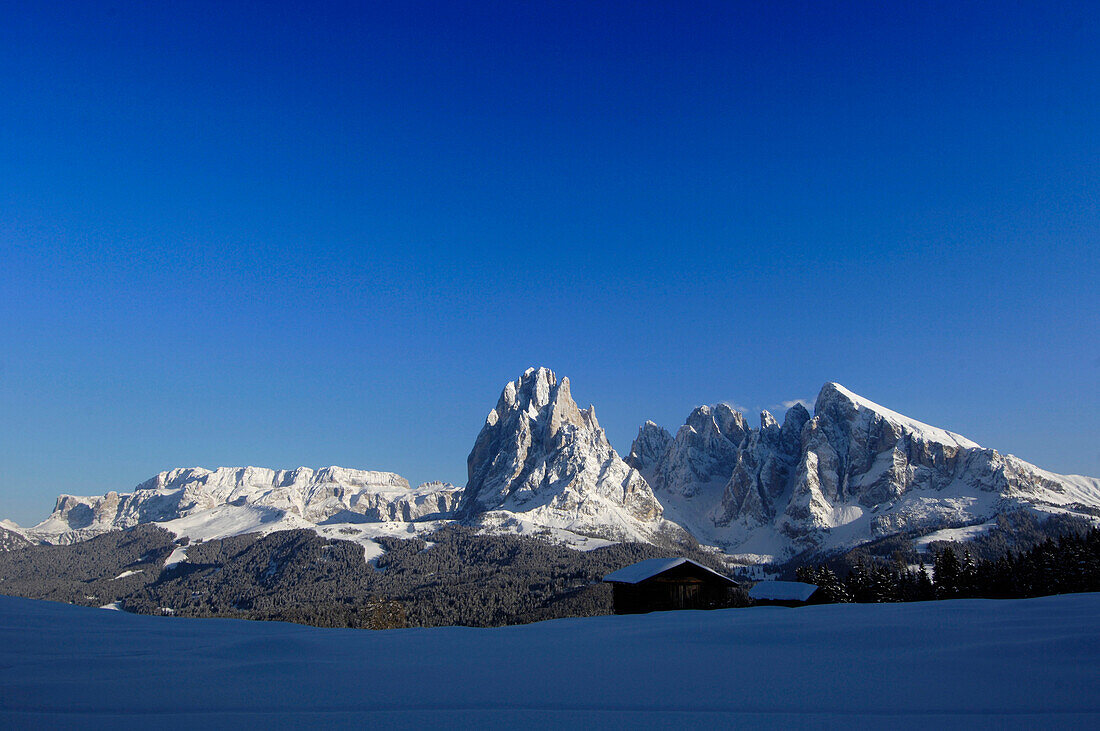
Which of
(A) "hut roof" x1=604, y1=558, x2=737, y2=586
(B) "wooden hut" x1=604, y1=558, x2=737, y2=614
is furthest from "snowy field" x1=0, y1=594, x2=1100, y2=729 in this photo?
(B) "wooden hut" x1=604, y1=558, x2=737, y2=614

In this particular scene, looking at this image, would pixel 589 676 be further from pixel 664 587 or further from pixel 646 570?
pixel 664 587

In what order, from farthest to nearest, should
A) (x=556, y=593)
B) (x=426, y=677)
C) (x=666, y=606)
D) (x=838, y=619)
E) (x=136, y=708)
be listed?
(x=556, y=593) < (x=666, y=606) < (x=838, y=619) < (x=426, y=677) < (x=136, y=708)

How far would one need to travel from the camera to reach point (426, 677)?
16.0 feet

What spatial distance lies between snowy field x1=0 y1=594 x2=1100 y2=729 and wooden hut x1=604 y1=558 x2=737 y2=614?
75.8 ft

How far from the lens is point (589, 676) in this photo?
4.87m

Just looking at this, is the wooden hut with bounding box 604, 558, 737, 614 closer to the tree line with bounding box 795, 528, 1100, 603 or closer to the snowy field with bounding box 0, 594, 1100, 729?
the tree line with bounding box 795, 528, 1100, 603

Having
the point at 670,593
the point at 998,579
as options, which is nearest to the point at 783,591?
the point at 670,593

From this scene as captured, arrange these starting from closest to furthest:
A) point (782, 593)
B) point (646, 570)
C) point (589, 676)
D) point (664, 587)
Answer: point (589, 676) < point (646, 570) < point (664, 587) < point (782, 593)

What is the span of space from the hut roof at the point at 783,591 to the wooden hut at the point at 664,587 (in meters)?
10.5

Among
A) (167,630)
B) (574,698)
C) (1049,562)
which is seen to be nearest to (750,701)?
(574,698)

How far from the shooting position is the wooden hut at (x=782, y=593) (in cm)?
3866

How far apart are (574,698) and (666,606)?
28.5 metres

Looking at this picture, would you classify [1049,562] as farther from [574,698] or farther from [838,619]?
[574,698]

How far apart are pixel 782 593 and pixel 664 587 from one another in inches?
578
